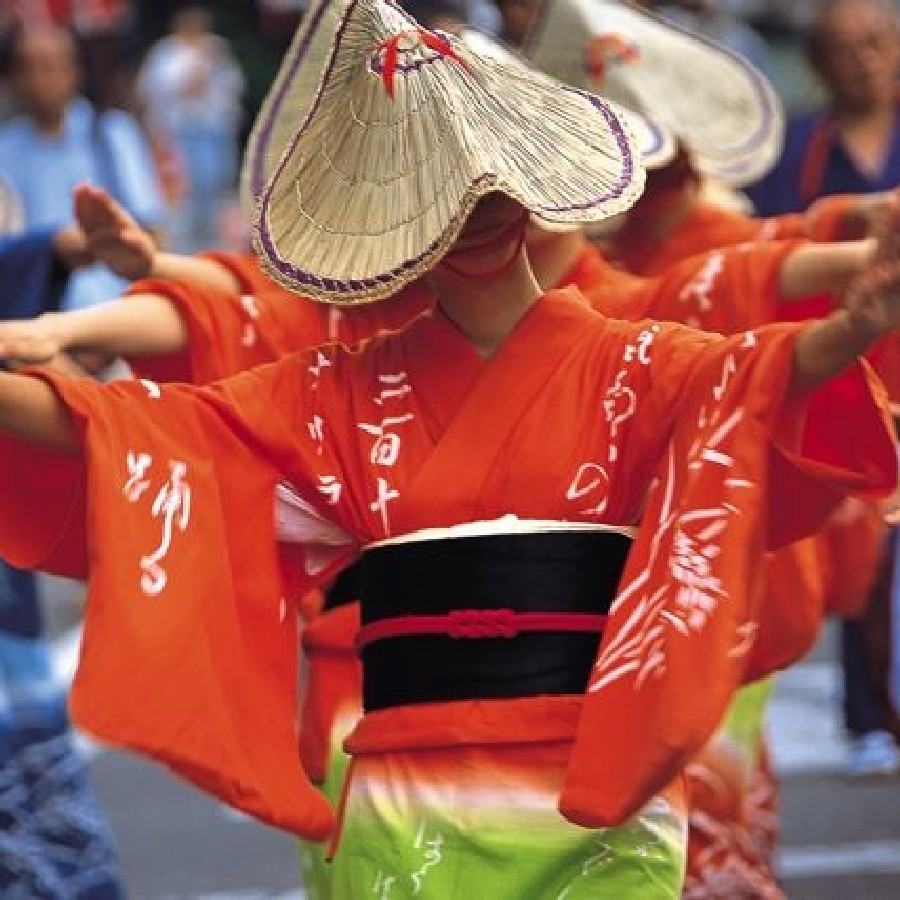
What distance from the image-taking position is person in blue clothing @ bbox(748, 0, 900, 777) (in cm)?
859

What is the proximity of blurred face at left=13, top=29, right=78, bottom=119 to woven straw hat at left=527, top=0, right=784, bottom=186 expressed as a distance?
3668mm

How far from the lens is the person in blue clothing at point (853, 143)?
8594 millimetres

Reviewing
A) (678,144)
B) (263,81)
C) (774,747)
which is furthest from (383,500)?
(263,81)

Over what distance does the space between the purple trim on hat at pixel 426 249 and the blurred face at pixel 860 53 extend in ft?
13.7

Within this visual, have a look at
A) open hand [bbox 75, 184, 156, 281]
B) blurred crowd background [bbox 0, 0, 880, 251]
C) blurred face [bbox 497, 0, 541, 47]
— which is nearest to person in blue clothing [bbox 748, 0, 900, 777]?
blurred face [bbox 497, 0, 541, 47]

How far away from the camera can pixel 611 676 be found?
14.1 ft

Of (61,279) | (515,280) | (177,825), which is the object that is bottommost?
(177,825)

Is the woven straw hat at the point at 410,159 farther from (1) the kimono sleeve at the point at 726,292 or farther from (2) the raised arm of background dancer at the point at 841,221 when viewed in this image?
(2) the raised arm of background dancer at the point at 841,221

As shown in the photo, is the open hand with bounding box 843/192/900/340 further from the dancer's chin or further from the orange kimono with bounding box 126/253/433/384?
→ the orange kimono with bounding box 126/253/433/384

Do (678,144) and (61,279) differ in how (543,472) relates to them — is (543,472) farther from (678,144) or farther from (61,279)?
(61,279)

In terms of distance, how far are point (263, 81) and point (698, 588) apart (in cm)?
2467

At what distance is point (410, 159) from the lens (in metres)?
4.39

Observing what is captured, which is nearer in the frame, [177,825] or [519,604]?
[519,604]

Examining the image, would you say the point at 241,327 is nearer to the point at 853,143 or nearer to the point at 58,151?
the point at 853,143
